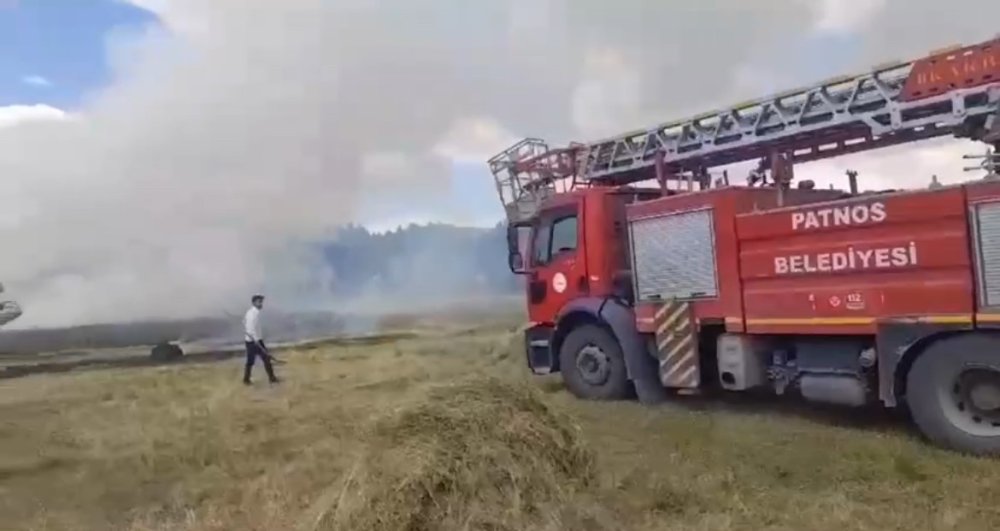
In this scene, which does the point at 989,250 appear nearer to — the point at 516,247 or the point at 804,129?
the point at 804,129

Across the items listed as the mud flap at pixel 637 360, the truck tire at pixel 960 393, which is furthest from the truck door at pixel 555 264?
the truck tire at pixel 960 393

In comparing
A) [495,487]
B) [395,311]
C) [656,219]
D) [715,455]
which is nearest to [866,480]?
[715,455]

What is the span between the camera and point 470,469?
5.44 m

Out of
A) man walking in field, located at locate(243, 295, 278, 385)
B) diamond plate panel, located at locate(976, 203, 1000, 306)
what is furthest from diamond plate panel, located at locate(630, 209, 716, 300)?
man walking in field, located at locate(243, 295, 278, 385)

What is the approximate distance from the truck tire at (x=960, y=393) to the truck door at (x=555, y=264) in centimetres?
483

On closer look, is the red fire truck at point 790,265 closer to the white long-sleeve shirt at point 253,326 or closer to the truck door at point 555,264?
the truck door at point 555,264

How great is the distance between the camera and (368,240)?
77.8 meters

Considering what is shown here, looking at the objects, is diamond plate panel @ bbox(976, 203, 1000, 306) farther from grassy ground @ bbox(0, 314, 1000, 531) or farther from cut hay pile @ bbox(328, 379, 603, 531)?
cut hay pile @ bbox(328, 379, 603, 531)

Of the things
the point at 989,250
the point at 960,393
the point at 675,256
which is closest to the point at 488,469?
the point at 960,393

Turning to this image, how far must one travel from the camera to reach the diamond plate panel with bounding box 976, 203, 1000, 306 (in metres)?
7.52

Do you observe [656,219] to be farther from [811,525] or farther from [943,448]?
[811,525]

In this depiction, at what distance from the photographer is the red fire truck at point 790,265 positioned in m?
7.82

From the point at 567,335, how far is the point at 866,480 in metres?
5.81

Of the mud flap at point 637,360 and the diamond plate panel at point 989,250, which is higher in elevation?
the diamond plate panel at point 989,250
